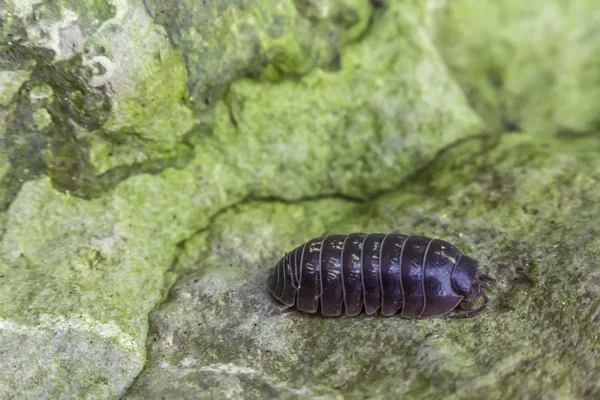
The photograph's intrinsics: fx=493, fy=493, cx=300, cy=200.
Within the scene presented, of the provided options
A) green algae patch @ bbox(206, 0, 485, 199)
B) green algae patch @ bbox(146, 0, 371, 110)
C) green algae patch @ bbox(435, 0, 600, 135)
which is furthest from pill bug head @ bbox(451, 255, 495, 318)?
green algae patch @ bbox(435, 0, 600, 135)

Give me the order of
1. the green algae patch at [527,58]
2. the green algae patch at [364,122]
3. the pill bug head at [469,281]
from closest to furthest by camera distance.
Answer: the pill bug head at [469,281], the green algae patch at [364,122], the green algae patch at [527,58]

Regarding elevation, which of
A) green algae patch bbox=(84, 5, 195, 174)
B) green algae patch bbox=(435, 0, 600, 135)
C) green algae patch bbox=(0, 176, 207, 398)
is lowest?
green algae patch bbox=(0, 176, 207, 398)

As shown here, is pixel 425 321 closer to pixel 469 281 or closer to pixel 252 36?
pixel 469 281

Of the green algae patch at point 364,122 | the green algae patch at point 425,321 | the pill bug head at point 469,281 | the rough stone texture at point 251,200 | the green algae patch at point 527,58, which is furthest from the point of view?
the green algae patch at point 527,58

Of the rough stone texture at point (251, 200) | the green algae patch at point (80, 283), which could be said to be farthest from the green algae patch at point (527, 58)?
the green algae patch at point (80, 283)

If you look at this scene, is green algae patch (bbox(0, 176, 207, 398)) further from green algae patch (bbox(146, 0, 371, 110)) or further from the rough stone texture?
Answer: green algae patch (bbox(146, 0, 371, 110))

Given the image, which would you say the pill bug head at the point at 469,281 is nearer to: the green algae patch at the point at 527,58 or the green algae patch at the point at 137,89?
the green algae patch at the point at 137,89

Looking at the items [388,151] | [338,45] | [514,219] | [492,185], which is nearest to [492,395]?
[514,219]

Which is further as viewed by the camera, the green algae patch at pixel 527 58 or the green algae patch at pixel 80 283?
→ the green algae patch at pixel 527 58
